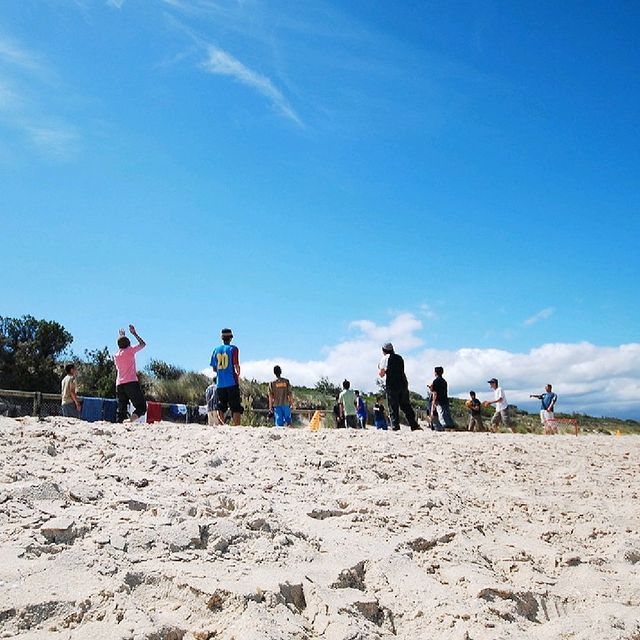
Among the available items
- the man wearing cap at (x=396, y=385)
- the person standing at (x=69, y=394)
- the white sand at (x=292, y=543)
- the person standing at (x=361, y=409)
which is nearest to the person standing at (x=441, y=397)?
the man wearing cap at (x=396, y=385)

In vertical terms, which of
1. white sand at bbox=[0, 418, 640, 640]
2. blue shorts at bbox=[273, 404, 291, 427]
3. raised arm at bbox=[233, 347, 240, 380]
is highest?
raised arm at bbox=[233, 347, 240, 380]

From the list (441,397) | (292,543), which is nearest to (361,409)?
(441,397)

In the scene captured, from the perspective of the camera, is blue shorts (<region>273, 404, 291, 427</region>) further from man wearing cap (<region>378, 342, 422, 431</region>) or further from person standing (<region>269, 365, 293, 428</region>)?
man wearing cap (<region>378, 342, 422, 431</region>)

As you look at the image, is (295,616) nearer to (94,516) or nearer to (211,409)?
(94,516)

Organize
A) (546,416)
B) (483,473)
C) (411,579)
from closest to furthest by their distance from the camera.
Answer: (411,579), (483,473), (546,416)

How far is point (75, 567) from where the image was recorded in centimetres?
351

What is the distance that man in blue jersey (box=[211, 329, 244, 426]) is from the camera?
32.3 feet

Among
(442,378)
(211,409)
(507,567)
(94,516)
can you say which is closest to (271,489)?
(94,516)

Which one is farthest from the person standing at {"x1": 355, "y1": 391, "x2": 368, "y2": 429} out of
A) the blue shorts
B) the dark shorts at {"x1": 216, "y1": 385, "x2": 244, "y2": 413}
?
the dark shorts at {"x1": 216, "y1": 385, "x2": 244, "y2": 413}

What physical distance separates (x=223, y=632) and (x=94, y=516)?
1521 mm

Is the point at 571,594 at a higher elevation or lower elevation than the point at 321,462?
lower

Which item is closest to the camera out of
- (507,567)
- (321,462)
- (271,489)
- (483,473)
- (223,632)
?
(223,632)

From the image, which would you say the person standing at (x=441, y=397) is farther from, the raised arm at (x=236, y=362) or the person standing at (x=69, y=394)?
the person standing at (x=69, y=394)

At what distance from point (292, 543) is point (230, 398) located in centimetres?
579
